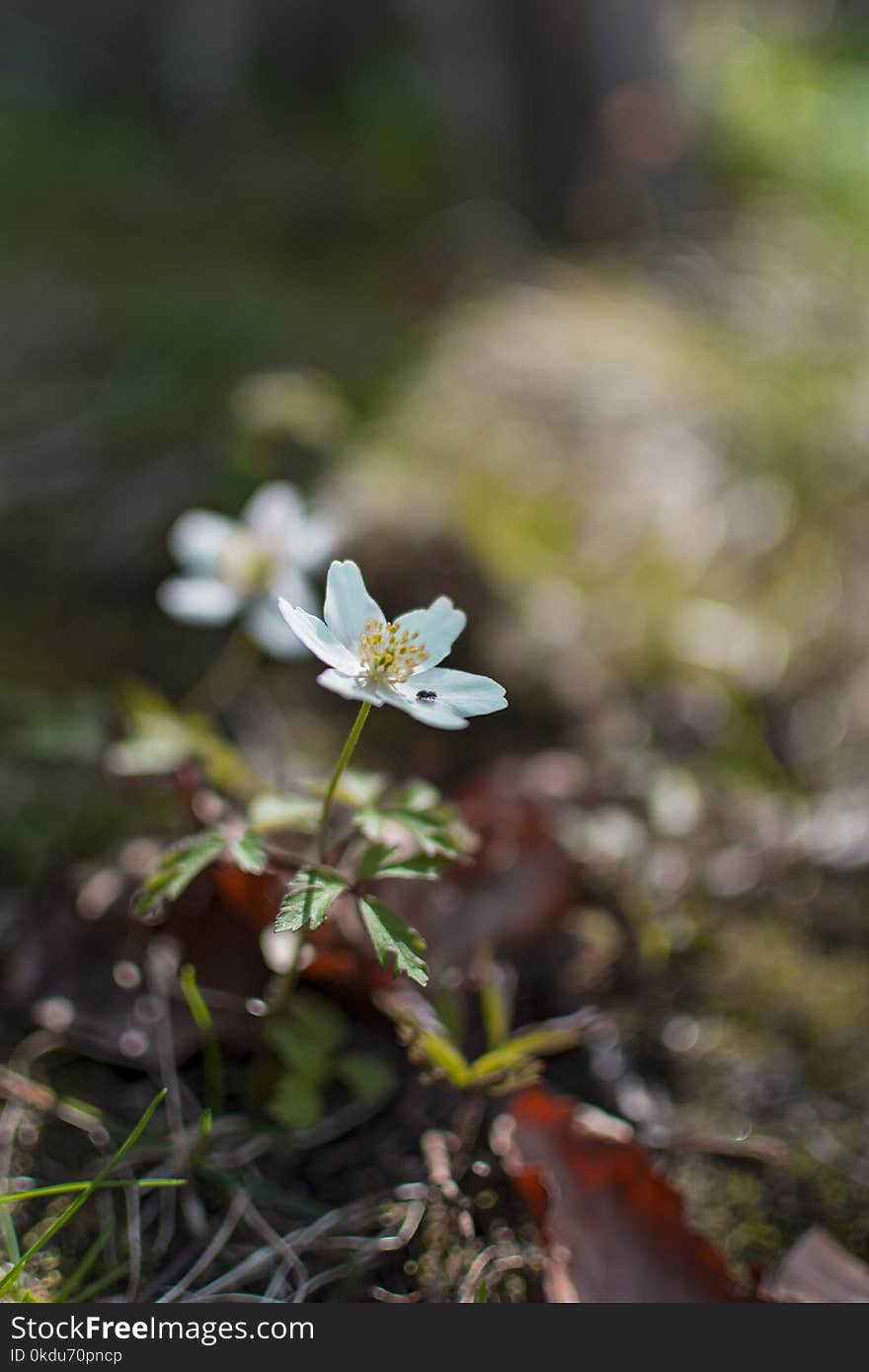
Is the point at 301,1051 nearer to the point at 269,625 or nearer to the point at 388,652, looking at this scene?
the point at 388,652

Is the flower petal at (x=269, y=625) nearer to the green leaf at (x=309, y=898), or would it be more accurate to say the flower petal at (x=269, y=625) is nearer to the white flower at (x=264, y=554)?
the white flower at (x=264, y=554)

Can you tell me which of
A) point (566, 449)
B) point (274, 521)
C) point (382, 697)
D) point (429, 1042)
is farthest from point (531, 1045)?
point (566, 449)

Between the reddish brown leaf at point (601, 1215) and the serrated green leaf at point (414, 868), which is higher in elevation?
the serrated green leaf at point (414, 868)

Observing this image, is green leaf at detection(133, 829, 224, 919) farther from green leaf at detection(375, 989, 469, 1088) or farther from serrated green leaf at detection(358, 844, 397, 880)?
green leaf at detection(375, 989, 469, 1088)

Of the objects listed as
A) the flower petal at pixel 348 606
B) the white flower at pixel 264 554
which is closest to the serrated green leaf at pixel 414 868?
the flower petal at pixel 348 606

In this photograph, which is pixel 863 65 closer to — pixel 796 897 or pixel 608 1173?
pixel 796 897

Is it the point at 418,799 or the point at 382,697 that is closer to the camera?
the point at 382,697

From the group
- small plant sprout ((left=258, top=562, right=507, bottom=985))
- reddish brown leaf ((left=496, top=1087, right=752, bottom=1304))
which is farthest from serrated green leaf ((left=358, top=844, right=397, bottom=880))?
reddish brown leaf ((left=496, top=1087, right=752, bottom=1304))
